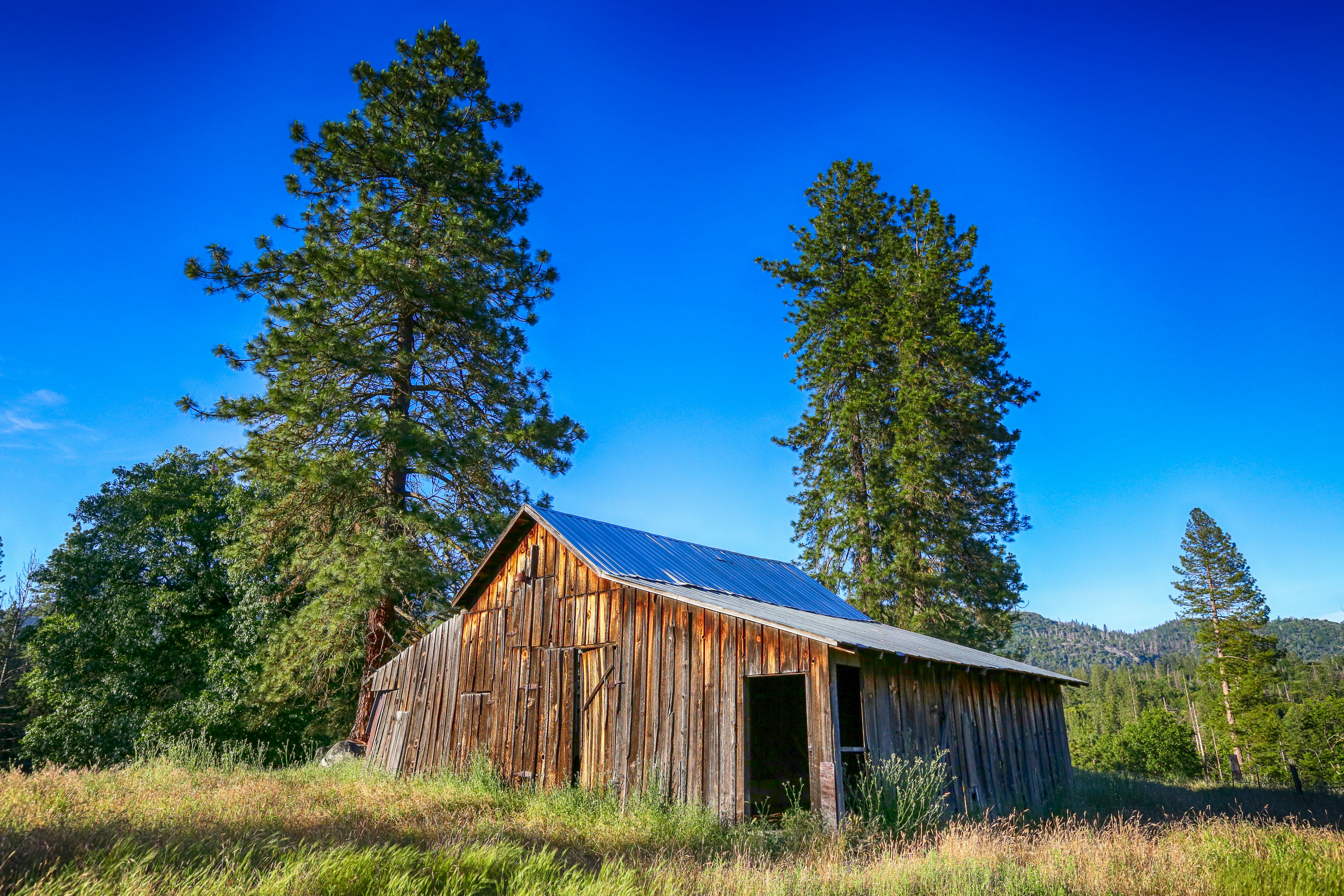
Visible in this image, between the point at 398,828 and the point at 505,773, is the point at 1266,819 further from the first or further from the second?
the point at 398,828

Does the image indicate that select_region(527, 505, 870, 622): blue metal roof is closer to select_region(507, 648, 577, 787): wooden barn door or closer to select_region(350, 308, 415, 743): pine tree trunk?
select_region(507, 648, 577, 787): wooden barn door

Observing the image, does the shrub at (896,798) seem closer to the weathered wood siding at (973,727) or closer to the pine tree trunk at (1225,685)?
the weathered wood siding at (973,727)

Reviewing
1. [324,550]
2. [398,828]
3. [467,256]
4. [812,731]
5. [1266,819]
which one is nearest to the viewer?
[398,828]

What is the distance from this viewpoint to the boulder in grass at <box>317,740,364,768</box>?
60.5 feet

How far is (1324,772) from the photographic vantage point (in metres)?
44.0

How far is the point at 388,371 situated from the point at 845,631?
13.9 meters

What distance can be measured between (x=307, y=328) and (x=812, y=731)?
16195 mm

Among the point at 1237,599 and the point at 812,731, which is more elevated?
the point at 1237,599

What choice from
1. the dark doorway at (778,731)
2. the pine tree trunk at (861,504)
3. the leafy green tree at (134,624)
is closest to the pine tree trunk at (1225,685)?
the pine tree trunk at (861,504)

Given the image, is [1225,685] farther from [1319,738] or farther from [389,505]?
[389,505]

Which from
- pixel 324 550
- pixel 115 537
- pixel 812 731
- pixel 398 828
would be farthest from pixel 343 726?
pixel 812 731

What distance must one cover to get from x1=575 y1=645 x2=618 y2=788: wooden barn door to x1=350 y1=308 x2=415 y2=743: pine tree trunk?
23.6 ft

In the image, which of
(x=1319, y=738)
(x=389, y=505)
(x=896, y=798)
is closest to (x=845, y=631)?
(x=896, y=798)

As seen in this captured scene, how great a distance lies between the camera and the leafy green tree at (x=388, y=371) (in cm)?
1873
